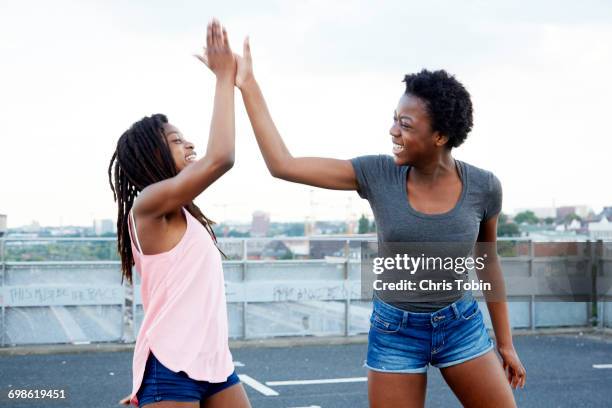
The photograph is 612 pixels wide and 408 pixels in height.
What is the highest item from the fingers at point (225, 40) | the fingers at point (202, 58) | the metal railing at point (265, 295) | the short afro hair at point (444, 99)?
the fingers at point (225, 40)

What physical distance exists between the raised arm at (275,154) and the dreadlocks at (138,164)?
13.9 inches

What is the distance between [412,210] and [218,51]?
1029 millimetres

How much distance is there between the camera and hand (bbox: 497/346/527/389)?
365 cm

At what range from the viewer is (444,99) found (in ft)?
10.7

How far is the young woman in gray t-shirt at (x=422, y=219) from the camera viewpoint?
129 inches

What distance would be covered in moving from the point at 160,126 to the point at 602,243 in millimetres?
10626

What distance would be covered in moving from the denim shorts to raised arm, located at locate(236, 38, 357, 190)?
553 millimetres

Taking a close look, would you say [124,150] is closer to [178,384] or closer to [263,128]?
[263,128]

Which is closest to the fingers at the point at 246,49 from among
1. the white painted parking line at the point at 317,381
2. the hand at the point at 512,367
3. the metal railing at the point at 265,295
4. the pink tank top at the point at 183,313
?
the pink tank top at the point at 183,313

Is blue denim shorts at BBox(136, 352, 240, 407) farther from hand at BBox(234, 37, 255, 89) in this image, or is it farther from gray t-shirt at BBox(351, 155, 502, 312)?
hand at BBox(234, 37, 255, 89)

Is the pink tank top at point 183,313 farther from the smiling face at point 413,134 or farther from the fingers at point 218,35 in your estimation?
the smiling face at point 413,134

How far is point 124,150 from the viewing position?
314 centimetres

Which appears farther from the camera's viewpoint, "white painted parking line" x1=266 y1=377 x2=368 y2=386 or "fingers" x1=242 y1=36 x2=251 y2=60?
"white painted parking line" x1=266 y1=377 x2=368 y2=386

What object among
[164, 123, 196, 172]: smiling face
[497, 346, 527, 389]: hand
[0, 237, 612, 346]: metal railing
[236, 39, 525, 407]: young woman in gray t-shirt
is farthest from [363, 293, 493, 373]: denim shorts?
[0, 237, 612, 346]: metal railing
